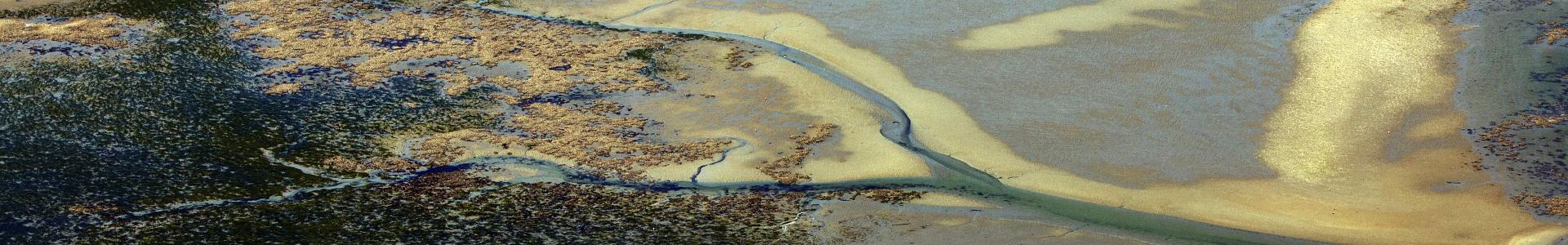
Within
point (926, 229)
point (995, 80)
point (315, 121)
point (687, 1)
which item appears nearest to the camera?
point (926, 229)

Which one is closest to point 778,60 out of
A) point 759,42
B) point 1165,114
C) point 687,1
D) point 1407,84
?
point 759,42

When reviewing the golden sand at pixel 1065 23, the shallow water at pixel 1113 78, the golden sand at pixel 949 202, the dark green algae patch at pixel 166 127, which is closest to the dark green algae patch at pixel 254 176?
the dark green algae patch at pixel 166 127

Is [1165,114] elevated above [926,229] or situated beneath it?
elevated above

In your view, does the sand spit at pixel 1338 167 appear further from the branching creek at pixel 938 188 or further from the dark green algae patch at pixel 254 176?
the dark green algae patch at pixel 254 176

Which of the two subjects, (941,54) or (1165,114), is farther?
(941,54)

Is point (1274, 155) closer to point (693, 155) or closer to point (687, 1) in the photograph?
point (693, 155)

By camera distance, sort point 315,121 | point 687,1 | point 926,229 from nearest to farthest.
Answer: point 926,229, point 315,121, point 687,1
